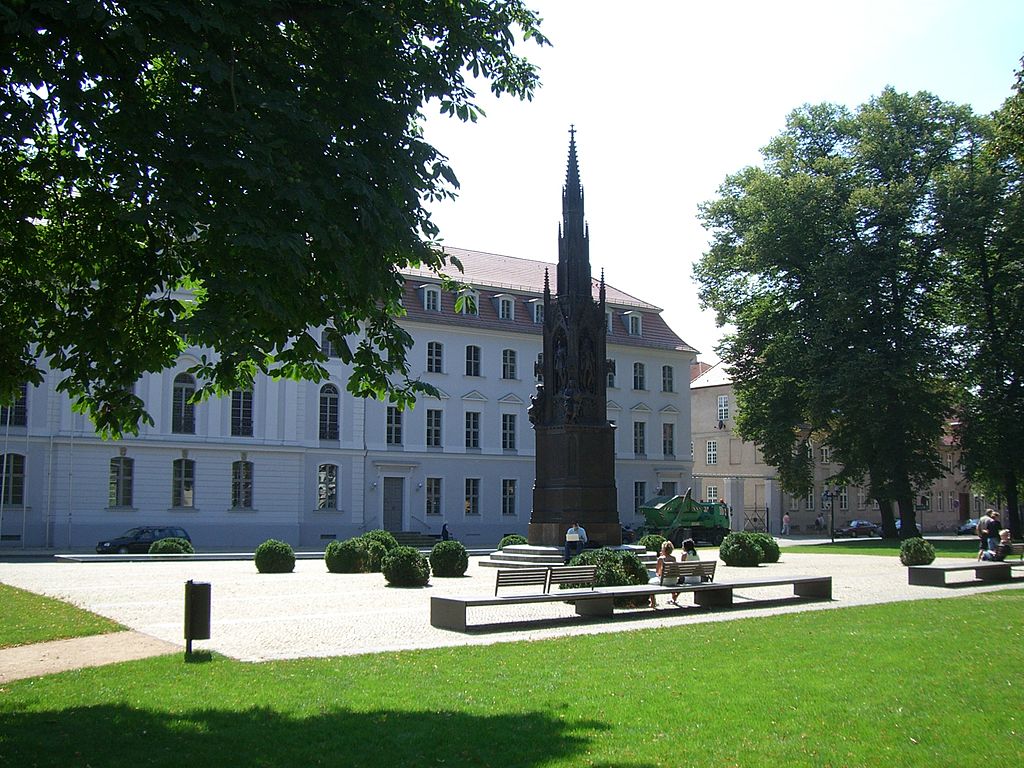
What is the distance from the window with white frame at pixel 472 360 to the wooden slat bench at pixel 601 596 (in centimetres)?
3262

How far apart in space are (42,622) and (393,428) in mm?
33711

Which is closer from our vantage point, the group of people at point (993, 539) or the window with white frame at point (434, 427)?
the group of people at point (993, 539)

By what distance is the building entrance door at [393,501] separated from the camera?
47.8m

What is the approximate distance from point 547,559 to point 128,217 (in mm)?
17259

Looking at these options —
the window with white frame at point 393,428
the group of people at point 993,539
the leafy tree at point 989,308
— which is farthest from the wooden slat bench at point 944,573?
the window with white frame at point 393,428

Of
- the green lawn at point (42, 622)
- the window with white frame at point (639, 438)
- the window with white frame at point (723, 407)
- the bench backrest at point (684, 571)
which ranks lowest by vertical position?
the green lawn at point (42, 622)

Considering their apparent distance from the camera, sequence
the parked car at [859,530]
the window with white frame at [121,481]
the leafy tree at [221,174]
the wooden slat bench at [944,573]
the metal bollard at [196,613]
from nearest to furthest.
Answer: the leafy tree at [221,174] < the metal bollard at [196,613] < the wooden slat bench at [944,573] < the window with white frame at [121,481] < the parked car at [859,530]

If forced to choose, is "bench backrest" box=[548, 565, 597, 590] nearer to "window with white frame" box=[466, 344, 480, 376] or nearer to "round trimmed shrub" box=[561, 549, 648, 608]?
"round trimmed shrub" box=[561, 549, 648, 608]

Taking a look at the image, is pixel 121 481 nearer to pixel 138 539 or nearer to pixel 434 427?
pixel 138 539

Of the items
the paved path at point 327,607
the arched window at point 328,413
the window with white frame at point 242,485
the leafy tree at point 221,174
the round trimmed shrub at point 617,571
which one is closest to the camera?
the leafy tree at point 221,174

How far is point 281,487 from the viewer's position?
45.0 metres

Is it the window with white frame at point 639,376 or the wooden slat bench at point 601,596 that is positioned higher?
the window with white frame at point 639,376

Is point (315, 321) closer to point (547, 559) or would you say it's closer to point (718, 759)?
point (718, 759)

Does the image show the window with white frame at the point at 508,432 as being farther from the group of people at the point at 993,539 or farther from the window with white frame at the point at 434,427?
the group of people at the point at 993,539
